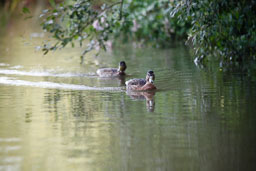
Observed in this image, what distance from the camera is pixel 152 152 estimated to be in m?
7.76

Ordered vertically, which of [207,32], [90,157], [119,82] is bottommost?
[90,157]

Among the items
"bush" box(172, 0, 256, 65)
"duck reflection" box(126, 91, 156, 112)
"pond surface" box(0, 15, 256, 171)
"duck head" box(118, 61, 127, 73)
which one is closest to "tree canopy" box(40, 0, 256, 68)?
"bush" box(172, 0, 256, 65)

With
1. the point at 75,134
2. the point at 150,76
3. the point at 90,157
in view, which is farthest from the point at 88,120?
the point at 150,76

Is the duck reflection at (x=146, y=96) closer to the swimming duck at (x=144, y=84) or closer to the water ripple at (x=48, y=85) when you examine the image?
the swimming duck at (x=144, y=84)

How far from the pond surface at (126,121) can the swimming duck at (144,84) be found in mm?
211

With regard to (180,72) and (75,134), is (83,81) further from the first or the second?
(75,134)

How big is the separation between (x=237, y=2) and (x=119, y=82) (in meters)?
3.70

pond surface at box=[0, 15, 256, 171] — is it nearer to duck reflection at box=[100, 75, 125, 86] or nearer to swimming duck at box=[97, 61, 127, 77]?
duck reflection at box=[100, 75, 125, 86]

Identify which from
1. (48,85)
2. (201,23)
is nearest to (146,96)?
(201,23)

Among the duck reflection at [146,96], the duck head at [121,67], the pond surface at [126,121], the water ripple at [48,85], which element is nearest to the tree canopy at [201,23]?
the pond surface at [126,121]

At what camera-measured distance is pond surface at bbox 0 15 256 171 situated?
24.5 feet

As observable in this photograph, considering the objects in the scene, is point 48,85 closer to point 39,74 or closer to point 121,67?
point 39,74

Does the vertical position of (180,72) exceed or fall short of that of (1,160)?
it exceeds it

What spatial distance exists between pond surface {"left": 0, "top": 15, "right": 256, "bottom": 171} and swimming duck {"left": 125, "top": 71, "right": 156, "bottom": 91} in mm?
211
